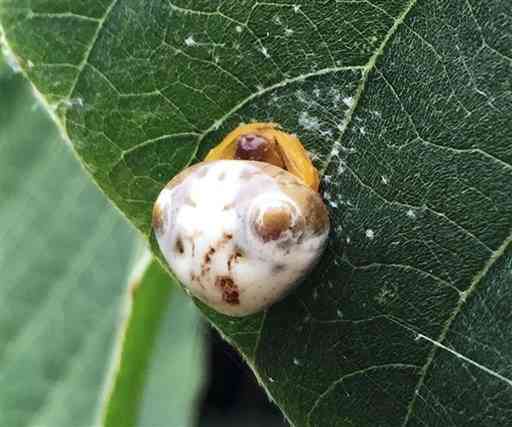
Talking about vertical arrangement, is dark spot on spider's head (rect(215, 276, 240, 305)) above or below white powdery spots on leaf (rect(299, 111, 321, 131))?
below

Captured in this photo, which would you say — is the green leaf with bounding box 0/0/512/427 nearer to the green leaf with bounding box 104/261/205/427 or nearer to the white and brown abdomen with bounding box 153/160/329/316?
the white and brown abdomen with bounding box 153/160/329/316

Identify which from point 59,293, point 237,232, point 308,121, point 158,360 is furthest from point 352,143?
point 59,293

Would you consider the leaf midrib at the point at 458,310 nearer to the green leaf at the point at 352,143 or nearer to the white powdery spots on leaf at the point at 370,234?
the green leaf at the point at 352,143

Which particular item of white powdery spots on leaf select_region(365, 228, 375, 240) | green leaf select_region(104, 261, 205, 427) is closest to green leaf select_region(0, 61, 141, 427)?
green leaf select_region(104, 261, 205, 427)

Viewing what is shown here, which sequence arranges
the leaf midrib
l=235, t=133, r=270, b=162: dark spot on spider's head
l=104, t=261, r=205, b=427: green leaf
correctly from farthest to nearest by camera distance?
l=104, t=261, r=205, b=427: green leaf < l=235, t=133, r=270, b=162: dark spot on spider's head < the leaf midrib

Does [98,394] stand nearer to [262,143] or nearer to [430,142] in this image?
[262,143]

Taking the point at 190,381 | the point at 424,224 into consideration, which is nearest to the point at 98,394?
the point at 190,381
